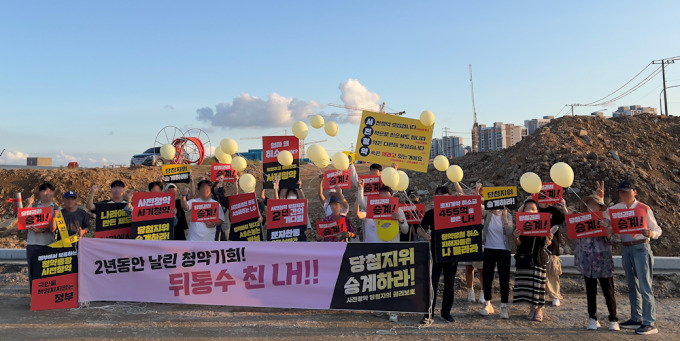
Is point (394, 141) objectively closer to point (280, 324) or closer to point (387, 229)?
point (387, 229)

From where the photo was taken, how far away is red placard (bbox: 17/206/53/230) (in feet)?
22.9

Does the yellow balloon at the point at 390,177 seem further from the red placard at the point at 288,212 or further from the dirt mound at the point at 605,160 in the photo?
the dirt mound at the point at 605,160

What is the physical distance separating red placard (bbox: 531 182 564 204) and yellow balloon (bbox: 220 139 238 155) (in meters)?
5.54

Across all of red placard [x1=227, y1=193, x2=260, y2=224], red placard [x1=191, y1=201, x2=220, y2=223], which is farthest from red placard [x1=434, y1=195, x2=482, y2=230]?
red placard [x1=191, y1=201, x2=220, y2=223]

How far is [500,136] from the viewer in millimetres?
55688

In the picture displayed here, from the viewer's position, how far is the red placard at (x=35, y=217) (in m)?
6.99

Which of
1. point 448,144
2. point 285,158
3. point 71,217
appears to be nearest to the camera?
point 71,217

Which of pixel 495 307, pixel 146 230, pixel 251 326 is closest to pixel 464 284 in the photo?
pixel 495 307

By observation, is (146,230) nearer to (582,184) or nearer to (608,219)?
(608,219)

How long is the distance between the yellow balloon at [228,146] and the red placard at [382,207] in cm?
377

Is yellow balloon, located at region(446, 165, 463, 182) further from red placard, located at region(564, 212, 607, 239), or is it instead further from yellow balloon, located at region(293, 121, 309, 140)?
yellow balloon, located at region(293, 121, 309, 140)

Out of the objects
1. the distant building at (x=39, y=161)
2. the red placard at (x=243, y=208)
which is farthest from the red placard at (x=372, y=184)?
the distant building at (x=39, y=161)

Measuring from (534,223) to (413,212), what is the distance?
1769mm

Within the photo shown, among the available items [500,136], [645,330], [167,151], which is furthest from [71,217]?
[500,136]
